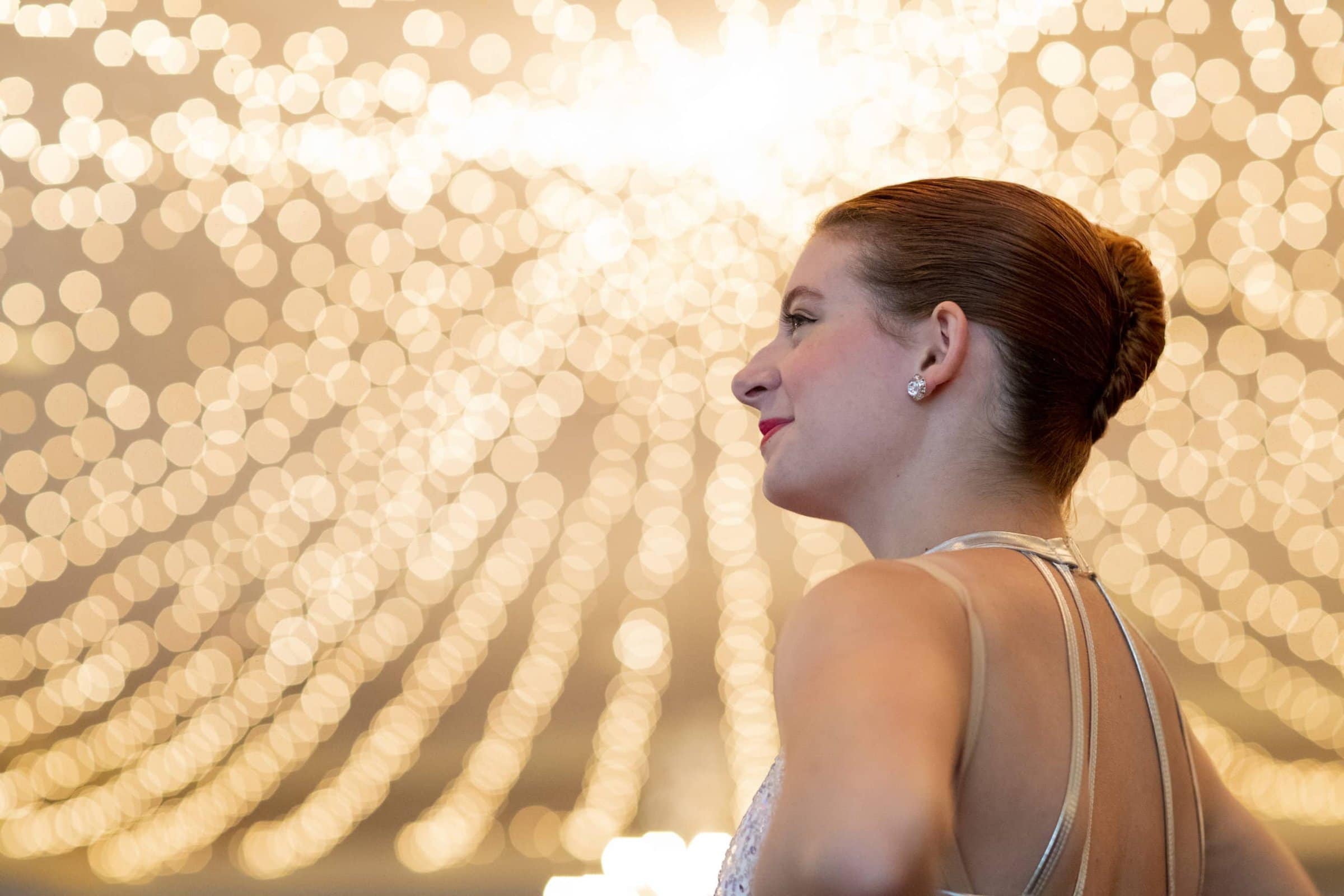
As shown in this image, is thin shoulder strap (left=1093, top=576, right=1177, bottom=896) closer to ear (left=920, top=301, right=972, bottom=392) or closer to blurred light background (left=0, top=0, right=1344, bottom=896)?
ear (left=920, top=301, right=972, bottom=392)

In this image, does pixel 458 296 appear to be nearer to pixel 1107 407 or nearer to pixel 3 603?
pixel 3 603

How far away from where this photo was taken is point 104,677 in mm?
3908

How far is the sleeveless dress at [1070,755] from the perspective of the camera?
0.57 m

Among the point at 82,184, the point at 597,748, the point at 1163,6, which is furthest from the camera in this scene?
the point at 597,748

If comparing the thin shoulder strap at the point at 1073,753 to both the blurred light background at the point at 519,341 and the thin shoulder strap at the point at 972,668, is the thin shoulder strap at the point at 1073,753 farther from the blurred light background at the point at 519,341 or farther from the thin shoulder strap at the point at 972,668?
the blurred light background at the point at 519,341

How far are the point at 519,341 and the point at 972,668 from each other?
2.70 meters

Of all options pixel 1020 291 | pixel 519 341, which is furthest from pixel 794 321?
pixel 519 341

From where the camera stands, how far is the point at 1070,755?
24.6 inches

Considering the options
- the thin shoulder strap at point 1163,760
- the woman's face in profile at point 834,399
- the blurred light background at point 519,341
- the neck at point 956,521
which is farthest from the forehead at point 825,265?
the blurred light background at point 519,341

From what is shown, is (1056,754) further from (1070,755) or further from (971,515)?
(971,515)

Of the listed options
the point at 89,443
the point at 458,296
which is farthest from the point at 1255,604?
the point at 89,443

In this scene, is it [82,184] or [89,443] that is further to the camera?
[89,443]

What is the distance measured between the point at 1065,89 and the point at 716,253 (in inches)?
34.3

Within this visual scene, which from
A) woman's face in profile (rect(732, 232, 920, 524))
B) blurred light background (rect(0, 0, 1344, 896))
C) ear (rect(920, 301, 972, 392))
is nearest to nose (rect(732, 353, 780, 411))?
woman's face in profile (rect(732, 232, 920, 524))
